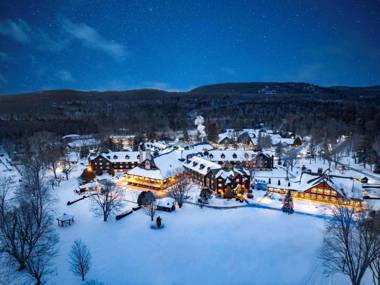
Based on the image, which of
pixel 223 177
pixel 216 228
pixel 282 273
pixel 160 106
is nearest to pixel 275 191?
pixel 223 177

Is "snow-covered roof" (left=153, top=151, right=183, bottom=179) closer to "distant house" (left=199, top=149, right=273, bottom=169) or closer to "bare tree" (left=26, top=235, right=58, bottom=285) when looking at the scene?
"distant house" (left=199, top=149, right=273, bottom=169)

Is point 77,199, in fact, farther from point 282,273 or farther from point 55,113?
point 55,113

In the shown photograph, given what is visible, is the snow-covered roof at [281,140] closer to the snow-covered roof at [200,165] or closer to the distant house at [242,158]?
the distant house at [242,158]

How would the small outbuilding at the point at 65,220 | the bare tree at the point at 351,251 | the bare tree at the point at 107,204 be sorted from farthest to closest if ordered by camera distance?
the bare tree at the point at 107,204 → the small outbuilding at the point at 65,220 → the bare tree at the point at 351,251

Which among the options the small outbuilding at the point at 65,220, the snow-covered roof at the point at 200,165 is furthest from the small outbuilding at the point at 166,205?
the small outbuilding at the point at 65,220

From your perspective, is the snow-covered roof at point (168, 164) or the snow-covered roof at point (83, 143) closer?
the snow-covered roof at point (168, 164)

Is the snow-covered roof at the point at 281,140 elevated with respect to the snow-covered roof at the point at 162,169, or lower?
elevated

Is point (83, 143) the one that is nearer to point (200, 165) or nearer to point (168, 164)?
point (168, 164)
